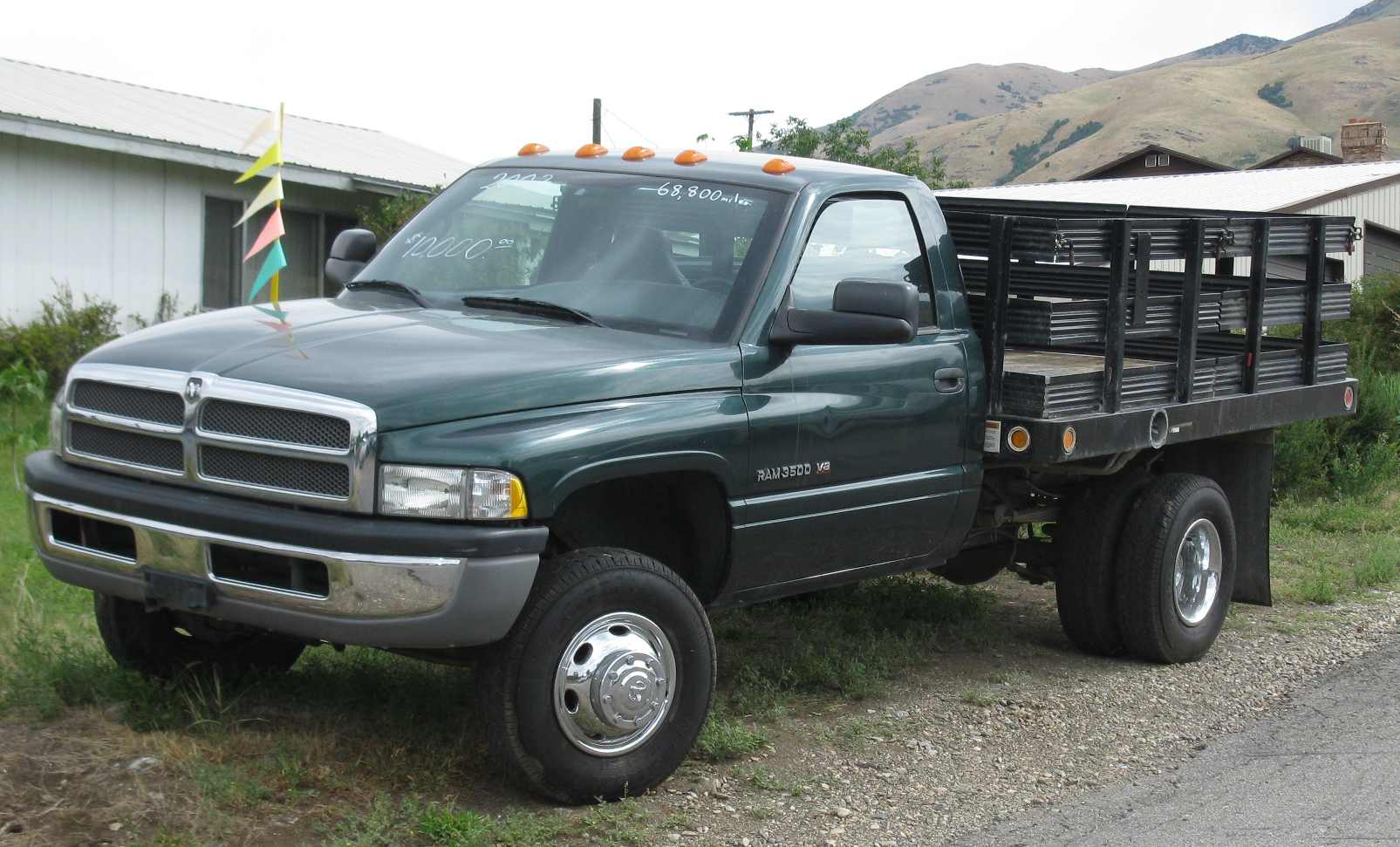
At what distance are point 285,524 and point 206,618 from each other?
110 cm

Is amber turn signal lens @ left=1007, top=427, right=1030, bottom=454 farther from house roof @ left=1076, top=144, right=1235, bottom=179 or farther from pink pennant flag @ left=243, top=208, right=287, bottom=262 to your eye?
house roof @ left=1076, top=144, right=1235, bottom=179

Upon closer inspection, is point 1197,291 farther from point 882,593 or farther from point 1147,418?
point 882,593

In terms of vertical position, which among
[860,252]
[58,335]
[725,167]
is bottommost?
[58,335]

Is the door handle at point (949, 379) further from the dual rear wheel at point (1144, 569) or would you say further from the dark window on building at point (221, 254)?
the dark window on building at point (221, 254)

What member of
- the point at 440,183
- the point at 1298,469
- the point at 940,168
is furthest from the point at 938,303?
the point at 940,168

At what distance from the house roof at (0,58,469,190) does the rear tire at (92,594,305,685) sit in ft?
30.3

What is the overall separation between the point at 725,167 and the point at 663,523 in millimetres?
1461

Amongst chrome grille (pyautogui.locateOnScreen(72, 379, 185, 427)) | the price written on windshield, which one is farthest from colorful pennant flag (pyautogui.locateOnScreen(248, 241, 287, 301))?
the price written on windshield

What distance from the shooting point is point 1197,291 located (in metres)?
6.98

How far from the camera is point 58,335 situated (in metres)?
14.2

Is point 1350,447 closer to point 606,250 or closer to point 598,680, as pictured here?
point 606,250

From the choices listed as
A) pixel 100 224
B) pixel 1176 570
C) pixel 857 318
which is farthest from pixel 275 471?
pixel 100 224

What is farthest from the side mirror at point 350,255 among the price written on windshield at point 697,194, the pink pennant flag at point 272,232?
the price written on windshield at point 697,194

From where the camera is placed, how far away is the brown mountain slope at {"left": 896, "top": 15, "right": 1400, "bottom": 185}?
163125 millimetres
